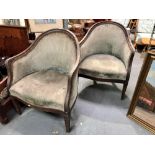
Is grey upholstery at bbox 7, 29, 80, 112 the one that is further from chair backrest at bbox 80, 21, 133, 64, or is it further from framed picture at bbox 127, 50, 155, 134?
framed picture at bbox 127, 50, 155, 134

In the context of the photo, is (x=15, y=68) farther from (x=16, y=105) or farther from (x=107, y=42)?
(x=107, y=42)

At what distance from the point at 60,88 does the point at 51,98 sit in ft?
0.44

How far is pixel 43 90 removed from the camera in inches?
59.0

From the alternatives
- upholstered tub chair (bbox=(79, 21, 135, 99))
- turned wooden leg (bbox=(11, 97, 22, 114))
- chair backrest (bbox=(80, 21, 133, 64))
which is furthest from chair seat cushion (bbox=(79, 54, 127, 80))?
turned wooden leg (bbox=(11, 97, 22, 114))

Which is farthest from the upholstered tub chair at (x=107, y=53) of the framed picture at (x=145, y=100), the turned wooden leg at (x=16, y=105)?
the turned wooden leg at (x=16, y=105)

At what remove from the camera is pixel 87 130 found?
164cm

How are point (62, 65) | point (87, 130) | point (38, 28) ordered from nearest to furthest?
point (87, 130) → point (62, 65) → point (38, 28)

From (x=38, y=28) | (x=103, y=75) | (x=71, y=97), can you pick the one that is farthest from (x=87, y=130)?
(x=38, y=28)

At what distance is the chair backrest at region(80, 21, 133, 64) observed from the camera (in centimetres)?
200

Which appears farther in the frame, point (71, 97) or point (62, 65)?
point (62, 65)

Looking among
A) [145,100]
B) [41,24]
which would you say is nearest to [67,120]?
[145,100]

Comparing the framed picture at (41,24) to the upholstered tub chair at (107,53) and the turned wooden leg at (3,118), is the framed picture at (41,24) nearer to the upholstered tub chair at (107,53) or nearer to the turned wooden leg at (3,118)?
the upholstered tub chair at (107,53)
